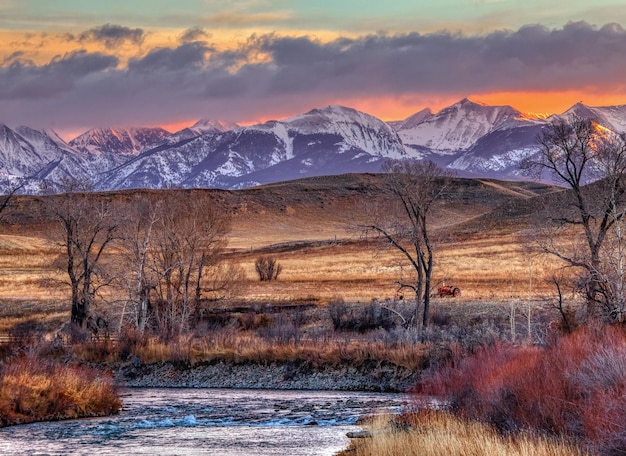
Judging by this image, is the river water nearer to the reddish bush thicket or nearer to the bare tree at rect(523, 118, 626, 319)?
the reddish bush thicket

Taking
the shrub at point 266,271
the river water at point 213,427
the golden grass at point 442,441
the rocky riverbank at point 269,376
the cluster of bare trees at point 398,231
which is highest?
the cluster of bare trees at point 398,231

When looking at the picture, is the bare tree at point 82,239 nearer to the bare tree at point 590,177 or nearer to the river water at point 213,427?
the river water at point 213,427

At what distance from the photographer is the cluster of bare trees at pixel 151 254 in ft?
171

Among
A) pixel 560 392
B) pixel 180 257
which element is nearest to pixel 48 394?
pixel 560 392

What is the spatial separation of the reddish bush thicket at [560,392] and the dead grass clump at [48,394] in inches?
487

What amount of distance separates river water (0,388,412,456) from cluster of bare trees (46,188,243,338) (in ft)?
50.8

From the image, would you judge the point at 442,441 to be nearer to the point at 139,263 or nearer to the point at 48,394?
the point at 48,394

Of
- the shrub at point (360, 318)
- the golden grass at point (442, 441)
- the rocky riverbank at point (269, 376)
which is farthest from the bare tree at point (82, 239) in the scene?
the golden grass at point (442, 441)

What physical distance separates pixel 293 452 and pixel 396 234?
1079 inches

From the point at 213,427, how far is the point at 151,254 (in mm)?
30841

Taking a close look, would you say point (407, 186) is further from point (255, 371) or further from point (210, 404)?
point (210, 404)

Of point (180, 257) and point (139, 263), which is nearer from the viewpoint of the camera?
point (139, 263)

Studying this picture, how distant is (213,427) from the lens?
1058 inches

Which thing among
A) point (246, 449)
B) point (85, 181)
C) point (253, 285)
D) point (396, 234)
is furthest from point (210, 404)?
point (253, 285)
